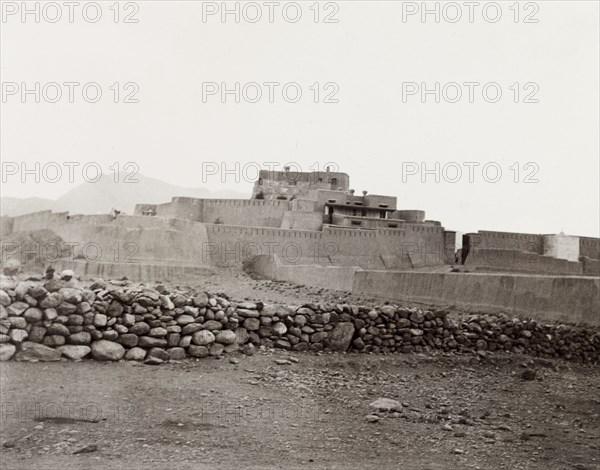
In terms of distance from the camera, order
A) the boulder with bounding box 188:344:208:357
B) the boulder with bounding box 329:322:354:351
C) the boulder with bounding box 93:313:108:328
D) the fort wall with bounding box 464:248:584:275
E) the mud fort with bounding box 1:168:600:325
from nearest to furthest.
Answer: the boulder with bounding box 93:313:108:328 < the boulder with bounding box 188:344:208:357 < the boulder with bounding box 329:322:354:351 < the mud fort with bounding box 1:168:600:325 < the fort wall with bounding box 464:248:584:275

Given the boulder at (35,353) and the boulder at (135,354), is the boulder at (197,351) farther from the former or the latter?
the boulder at (35,353)

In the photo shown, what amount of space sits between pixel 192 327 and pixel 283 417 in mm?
1968

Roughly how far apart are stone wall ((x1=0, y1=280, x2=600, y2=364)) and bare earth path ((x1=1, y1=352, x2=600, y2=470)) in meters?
0.25

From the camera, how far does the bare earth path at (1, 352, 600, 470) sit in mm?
4469

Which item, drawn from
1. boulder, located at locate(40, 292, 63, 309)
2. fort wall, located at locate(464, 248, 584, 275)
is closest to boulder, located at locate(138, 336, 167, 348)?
boulder, located at locate(40, 292, 63, 309)

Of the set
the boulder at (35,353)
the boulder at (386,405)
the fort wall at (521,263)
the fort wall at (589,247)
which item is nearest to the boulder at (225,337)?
the boulder at (35,353)

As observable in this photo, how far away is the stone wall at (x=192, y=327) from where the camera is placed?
617 centimetres

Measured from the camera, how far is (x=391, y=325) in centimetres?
866

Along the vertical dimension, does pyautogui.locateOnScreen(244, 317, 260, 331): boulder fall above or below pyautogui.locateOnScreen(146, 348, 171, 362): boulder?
above

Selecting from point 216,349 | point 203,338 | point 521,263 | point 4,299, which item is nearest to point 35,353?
point 4,299

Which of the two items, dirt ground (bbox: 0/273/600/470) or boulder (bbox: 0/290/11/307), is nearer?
dirt ground (bbox: 0/273/600/470)

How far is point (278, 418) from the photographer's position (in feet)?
17.9

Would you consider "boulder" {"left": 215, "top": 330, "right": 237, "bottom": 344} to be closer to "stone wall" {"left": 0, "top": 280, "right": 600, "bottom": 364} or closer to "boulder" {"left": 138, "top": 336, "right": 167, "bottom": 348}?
"stone wall" {"left": 0, "top": 280, "right": 600, "bottom": 364}

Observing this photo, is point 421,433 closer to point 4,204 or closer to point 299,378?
point 299,378
